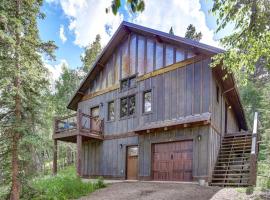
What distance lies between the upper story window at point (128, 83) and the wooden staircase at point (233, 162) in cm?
590

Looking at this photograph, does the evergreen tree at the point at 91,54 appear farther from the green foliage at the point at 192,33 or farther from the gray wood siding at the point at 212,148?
the gray wood siding at the point at 212,148

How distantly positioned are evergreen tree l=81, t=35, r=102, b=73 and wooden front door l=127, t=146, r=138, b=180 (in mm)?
17770

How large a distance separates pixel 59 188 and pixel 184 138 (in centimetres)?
586

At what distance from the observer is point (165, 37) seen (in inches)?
551

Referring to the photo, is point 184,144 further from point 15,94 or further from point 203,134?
point 15,94

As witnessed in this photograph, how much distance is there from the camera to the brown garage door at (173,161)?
12.6m

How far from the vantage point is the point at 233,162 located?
1263 cm

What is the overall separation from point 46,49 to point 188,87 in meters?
6.61

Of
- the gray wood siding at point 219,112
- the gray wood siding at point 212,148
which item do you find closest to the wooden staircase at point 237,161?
the gray wood siding at point 212,148

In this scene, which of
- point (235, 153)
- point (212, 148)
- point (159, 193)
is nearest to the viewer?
point (159, 193)

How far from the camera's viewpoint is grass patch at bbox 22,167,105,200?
10227 mm

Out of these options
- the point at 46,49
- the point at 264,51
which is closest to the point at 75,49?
the point at 46,49

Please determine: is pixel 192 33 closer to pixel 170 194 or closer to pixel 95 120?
pixel 95 120

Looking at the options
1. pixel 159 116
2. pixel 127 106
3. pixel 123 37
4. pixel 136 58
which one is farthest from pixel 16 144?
pixel 123 37
